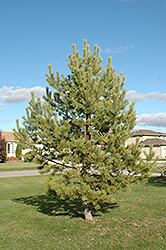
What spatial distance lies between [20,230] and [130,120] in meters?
5.20

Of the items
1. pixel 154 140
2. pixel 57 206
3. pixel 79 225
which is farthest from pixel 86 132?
pixel 154 140

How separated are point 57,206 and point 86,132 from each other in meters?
4.36

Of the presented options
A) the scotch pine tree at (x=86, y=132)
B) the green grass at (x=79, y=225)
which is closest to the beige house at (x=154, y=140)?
the green grass at (x=79, y=225)

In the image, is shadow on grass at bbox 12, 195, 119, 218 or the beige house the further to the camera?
the beige house

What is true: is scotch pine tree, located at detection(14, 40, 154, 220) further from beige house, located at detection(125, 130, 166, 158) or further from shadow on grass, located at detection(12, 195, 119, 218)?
beige house, located at detection(125, 130, 166, 158)

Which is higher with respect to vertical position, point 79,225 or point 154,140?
point 154,140

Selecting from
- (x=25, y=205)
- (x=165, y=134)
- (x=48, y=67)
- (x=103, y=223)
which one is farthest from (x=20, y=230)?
(x=165, y=134)

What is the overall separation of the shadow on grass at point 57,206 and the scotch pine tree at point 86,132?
51.3 inches

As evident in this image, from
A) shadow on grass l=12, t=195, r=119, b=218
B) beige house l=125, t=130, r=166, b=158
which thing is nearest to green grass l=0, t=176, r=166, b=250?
shadow on grass l=12, t=195, r=119, b=218

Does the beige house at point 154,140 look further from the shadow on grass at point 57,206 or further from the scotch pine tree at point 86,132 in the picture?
the scotch pine tree at point 86,132

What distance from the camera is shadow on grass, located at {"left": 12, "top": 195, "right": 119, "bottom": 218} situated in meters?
9.85

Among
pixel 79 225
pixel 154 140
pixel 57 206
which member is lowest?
pixel 57 206

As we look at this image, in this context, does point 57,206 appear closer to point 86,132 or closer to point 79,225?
point 79,225

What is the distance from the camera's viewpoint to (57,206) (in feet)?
36.4
